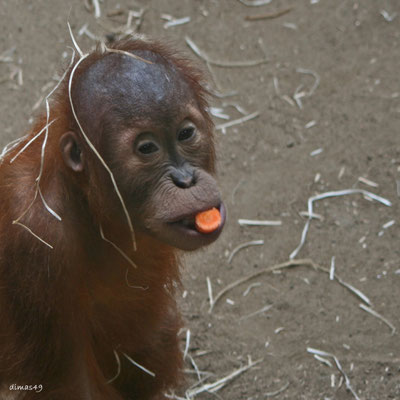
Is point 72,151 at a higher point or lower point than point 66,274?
higher

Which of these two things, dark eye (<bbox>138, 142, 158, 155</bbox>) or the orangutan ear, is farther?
the orangutan ear

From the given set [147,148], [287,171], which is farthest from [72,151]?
[287,171]

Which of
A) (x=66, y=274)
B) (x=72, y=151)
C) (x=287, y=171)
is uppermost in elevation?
(x=72, y=151)

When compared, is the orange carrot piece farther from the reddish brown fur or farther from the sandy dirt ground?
the sandy dirt ground

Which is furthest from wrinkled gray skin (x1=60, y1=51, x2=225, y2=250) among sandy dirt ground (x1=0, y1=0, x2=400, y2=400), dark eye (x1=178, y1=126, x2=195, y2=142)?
sandy dirt ground (x1=0, y1=0, x2=400, y2=400)

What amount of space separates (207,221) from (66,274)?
0.71 meters

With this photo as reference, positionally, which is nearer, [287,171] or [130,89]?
[130,89]

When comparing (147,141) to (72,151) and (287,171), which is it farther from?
(287,171)

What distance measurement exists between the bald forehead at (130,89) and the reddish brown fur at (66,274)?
0.40 ft

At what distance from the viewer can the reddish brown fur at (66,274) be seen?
142 inches

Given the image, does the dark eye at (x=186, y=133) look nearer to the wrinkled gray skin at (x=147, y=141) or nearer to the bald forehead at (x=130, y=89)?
the wrinkled gray skin at (x=147, y=141)

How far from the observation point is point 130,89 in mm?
3490

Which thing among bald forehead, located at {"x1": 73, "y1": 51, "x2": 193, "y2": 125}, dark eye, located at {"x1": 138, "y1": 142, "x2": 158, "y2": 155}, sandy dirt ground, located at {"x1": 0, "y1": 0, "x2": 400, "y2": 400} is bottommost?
sandy dirt ground, located at {"x1": 0, "y1": 0, "x2": 400, "y2": 400}

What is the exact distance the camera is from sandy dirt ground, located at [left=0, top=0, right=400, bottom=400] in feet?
15.9
